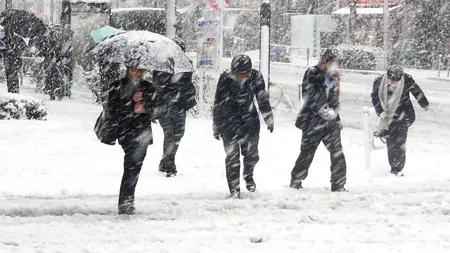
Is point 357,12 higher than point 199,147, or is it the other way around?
point 357,12

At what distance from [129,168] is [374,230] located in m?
2.54

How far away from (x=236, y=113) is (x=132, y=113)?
151 centimetres

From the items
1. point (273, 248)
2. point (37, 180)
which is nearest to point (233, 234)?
point (273, 248)

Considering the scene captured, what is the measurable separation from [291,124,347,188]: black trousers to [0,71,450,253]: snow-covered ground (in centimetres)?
24

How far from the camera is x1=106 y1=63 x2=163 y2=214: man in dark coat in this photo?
702 cm

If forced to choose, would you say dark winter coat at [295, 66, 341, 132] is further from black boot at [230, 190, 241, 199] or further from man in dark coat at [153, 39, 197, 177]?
man in dark coat at [153, 39, 197, 177]

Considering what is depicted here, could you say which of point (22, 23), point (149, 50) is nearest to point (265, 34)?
point (149, 50)

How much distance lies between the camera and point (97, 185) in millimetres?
9125

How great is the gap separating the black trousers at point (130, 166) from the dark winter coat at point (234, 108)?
131cm

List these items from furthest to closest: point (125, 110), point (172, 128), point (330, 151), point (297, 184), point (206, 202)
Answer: point (172, 128)
point (297, 184)
point (330, 151)
point (206, 202)
point (125, 110)

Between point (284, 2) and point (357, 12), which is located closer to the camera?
point (357, 12)

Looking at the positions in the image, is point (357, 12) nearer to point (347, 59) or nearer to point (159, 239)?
point (347, 59)

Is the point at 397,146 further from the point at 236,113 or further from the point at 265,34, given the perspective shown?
the point at 265,34

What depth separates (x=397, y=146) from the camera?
10.0 metres
